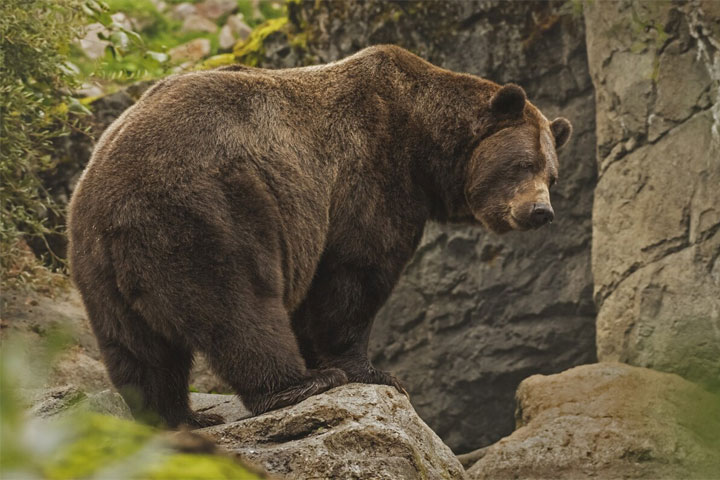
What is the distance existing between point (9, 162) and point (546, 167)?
513cm

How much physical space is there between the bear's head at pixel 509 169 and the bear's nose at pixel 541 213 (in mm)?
10

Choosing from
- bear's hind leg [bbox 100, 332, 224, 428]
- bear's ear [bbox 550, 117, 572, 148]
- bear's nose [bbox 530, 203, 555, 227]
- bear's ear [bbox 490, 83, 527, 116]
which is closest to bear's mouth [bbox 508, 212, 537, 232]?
bear's nose [bbox 530, 203, 555, 227]

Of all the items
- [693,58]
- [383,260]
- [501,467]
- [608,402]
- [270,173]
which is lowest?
[501,467]

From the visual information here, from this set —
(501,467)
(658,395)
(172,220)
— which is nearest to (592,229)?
(658,395)

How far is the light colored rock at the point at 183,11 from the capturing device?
54.8 ft

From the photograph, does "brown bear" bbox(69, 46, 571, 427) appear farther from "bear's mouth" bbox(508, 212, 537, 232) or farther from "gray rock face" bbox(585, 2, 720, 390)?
"gray rock face" bbox(585, 2, 720, 390)

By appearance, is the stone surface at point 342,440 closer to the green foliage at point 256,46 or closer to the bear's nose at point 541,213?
the bear's nose at point 541,213

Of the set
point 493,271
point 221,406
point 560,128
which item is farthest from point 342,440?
point 493,271

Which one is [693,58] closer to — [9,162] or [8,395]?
[9,162]

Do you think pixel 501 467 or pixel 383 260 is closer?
pixel 383 260

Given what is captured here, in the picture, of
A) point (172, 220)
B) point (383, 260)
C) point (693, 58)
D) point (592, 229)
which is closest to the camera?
point (172, 220)

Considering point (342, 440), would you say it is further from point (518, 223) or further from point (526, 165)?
point (526, 165)

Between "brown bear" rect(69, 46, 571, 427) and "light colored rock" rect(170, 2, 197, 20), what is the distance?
1070 centimetres

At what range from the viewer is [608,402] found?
24.6 feet
